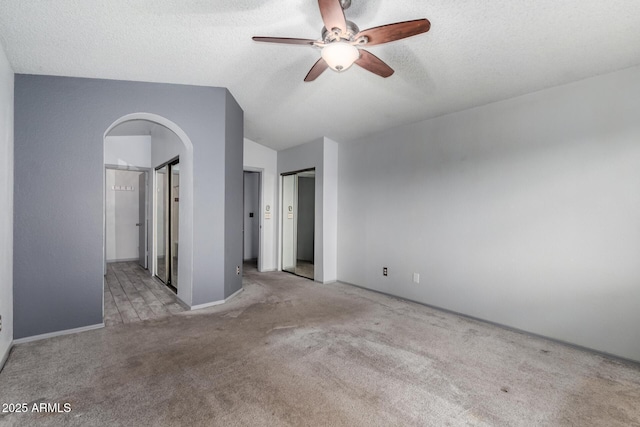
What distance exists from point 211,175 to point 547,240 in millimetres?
3679

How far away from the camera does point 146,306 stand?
3719 mm

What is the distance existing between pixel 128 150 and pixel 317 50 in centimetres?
485

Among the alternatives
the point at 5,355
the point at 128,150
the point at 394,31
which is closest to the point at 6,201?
the point at 5,355

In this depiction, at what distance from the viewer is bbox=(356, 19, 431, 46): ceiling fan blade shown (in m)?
1.70

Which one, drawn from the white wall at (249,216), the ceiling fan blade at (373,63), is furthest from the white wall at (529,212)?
the white wall at (249,216)

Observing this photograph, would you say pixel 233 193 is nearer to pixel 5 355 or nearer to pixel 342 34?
pixel 5 355

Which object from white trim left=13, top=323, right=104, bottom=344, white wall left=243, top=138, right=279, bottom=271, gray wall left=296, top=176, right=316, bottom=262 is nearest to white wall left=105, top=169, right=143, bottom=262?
white wall left=243, top=138, right=279, bottom=271

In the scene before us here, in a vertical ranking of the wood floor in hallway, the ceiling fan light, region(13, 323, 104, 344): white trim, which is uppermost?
the ceiling fan light

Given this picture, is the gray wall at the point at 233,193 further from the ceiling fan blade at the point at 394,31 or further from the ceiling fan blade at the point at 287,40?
the ceiling fan blade at the point at 394,31

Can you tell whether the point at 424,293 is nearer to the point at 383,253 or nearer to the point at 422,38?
the point at 383,253

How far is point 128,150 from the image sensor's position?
18.9 feet

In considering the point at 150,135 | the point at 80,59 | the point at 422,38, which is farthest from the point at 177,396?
the point at 150,135

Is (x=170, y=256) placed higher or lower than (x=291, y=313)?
higher

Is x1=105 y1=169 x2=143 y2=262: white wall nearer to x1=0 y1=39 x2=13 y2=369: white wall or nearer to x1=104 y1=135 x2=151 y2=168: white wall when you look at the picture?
x1=104 y1=135 x2=151 y2=168: white wall
